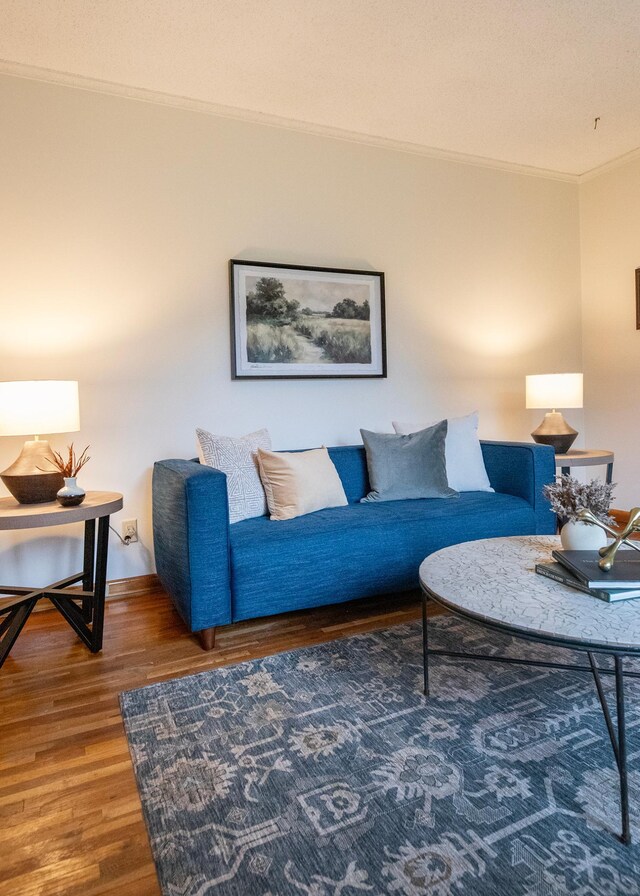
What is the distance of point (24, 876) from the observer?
3.66 feet

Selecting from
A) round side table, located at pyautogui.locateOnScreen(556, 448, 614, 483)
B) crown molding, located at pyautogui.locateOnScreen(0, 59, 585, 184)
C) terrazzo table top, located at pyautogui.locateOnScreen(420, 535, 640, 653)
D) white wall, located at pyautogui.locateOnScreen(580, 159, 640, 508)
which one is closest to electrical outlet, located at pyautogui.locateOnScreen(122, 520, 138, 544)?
terrazzo table top, located at pyautogui.locateOnScreen(420, 535, 640, 653)

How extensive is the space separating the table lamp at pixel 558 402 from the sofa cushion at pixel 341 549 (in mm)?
1040

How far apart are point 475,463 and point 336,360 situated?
106 cm

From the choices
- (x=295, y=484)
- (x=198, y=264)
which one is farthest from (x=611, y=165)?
(x=295, y=484)

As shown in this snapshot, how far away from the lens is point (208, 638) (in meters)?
2.14

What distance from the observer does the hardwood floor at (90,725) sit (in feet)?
3.74

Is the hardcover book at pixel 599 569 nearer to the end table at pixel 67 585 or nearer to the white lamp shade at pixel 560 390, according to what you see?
the end table at pixel 67 585

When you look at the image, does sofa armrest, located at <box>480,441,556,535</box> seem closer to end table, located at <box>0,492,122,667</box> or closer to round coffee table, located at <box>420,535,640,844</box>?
round coffee table, located at <box>420,535,640,844</box>

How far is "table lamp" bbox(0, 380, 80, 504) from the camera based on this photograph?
2180 mm

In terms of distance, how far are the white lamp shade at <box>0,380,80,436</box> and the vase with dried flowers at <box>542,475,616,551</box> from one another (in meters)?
2.00

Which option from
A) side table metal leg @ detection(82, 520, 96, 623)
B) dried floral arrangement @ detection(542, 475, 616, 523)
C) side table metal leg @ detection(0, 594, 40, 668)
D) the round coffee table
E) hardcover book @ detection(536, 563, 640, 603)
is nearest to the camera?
the round coffee table

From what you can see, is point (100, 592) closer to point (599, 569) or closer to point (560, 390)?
point (599, 569)

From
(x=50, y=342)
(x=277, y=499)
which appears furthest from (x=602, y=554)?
(x=50, y=342)

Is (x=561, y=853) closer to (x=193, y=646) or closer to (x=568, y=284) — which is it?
(x=193, y=646)
